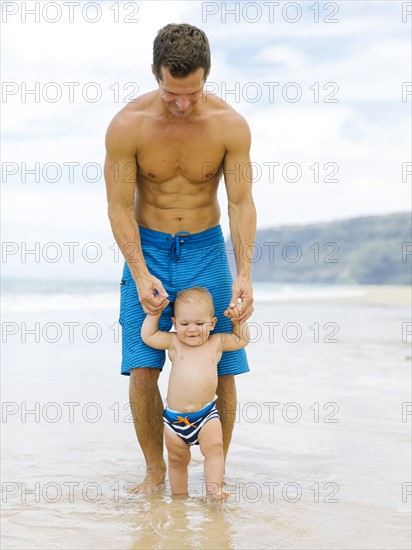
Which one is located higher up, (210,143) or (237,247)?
(210,143)

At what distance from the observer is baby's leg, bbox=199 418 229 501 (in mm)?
4027

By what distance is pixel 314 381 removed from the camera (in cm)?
743

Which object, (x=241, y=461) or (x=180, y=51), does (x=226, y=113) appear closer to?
(x=180, y=51)

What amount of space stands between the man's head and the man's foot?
1.84m

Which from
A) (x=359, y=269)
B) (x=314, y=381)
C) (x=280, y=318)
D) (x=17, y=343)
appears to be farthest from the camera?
(x=359, y=269)

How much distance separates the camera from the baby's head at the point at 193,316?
4.20 meters

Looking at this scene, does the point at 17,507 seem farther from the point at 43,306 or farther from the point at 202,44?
the point at 43,306

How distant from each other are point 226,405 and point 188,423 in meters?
0.40

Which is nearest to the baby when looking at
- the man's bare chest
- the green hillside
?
the man's bare chest

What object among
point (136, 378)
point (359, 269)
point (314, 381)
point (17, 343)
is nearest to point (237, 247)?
point (136, 378)

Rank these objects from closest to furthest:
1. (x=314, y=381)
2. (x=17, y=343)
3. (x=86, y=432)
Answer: (x=86, y=432)
(x=314, y=381)
(x=17, y=343)

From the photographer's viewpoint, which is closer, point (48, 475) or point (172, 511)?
point (172, 511)

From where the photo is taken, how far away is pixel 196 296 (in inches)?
166

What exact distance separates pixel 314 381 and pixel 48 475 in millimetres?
3482
